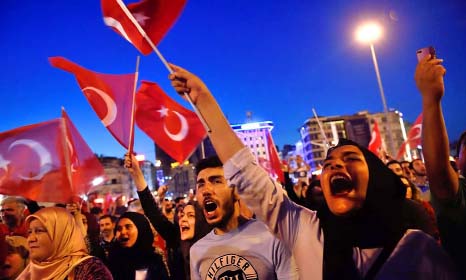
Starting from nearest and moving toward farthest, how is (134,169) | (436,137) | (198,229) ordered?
(436,137)
(198,229)
(134,169)

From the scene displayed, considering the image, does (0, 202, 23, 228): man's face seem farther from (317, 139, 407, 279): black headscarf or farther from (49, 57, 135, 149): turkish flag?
(317, 139, 407, 279): black headscarf

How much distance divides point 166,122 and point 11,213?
3.11 meters

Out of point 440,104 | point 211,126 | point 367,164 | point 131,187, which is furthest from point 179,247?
point 131,187

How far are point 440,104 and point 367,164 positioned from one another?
0.47 meters

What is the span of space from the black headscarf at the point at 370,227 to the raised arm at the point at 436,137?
0.18m

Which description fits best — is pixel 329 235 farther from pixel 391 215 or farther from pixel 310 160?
pixel 310 160

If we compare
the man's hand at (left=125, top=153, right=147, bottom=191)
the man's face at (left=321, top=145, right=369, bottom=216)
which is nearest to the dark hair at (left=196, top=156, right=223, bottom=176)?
the man's face at (left=321, top=145, right=369, bottom=216)

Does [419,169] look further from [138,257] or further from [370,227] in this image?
[370,227]

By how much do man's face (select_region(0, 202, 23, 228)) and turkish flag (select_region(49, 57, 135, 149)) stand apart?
1.95m

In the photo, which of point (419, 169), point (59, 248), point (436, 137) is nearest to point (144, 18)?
point (59, 248)

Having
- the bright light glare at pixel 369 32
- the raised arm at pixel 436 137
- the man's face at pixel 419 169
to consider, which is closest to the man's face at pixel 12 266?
the raised arm at pixel 436 137

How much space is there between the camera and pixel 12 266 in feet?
12.5

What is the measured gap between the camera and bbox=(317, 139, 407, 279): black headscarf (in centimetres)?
172

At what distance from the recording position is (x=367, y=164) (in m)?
1.89
